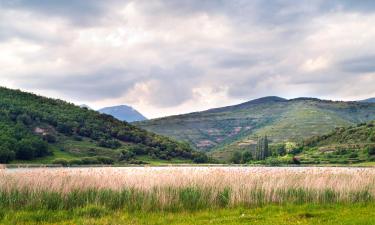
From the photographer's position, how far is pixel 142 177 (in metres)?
26.0

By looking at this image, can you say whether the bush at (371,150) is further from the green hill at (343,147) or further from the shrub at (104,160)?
the shrub at (104,160)

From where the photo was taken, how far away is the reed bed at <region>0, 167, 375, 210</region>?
22141 mm

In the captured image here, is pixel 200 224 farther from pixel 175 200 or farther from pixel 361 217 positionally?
pixel 361 217

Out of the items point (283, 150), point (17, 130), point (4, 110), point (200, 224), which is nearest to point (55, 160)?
point (17, 130)

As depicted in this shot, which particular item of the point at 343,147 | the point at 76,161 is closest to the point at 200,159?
the point at 343,147

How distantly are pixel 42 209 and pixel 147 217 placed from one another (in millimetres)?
5014

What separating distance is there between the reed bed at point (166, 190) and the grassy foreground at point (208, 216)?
1.27 m

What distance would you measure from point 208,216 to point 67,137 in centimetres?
14160

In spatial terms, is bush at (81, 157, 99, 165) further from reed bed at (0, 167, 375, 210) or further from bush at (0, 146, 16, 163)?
reed bed at (0, 167, 375, 210)

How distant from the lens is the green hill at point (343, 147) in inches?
5600

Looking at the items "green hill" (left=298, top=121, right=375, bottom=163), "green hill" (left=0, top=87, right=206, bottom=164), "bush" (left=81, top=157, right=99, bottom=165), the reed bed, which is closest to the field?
the reed bed

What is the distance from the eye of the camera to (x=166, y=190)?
23.8 meters

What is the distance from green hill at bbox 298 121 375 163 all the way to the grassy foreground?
12416cm

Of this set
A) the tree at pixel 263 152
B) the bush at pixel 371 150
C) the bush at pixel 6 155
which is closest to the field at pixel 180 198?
the bush at pixel 6 155
